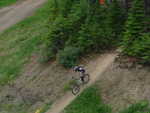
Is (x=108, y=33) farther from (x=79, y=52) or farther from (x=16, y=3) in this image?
(x=16, y=3)

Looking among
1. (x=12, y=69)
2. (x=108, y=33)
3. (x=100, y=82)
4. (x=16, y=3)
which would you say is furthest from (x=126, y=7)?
(x=16, y=3)

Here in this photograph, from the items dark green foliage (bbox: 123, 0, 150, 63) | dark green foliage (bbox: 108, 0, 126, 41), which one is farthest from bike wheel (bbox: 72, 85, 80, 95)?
dark green foliage (bbox: 108, 0, 126, 41)

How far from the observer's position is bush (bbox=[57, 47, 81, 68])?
53.6 feet

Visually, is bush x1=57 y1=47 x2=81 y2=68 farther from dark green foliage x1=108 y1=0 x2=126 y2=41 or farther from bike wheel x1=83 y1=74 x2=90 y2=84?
dark green foliage x1=108 y1=0 x2=126 y2=41

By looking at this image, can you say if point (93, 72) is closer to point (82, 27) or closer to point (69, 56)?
point (69, 56)

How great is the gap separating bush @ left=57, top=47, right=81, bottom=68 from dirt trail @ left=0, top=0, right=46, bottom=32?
10.2m

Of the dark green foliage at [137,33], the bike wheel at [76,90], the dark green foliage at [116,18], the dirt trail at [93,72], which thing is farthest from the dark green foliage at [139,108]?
the dark green foliage at [116,18]

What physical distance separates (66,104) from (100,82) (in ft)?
5.12

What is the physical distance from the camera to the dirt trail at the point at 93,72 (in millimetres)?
14367

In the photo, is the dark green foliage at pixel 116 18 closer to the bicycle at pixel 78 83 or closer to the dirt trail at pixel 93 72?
the dirt trail at pixel 93 72

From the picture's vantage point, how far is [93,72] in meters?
15.1

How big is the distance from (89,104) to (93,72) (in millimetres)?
2149

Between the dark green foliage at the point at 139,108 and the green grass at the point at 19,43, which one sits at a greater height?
the dark green foliage at the point at 139,108

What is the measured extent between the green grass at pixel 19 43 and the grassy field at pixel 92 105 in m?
5.47
